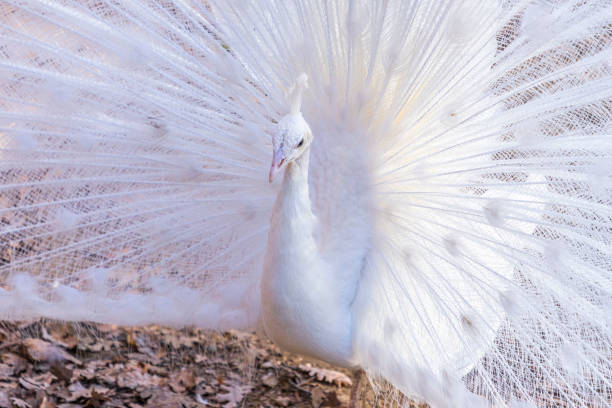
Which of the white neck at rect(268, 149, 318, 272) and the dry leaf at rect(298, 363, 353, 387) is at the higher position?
the white neck at rect(268, 149, 318, 272)

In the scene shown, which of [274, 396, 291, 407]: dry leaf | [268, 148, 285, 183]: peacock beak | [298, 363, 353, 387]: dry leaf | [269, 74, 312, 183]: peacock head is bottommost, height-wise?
[274, 396, 291, 407]: dry leaf

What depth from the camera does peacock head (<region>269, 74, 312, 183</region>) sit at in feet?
6.29

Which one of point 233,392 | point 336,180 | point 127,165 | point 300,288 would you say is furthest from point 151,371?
point 336,180

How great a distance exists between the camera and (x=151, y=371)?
11.1ft

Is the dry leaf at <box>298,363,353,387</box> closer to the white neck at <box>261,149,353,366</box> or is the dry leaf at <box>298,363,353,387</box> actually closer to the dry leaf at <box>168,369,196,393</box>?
the dry leaf at <box>168,369,196,393</box>

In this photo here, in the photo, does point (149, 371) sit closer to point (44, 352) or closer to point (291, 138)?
point (44, 352)

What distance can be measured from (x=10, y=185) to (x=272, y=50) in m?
1.19

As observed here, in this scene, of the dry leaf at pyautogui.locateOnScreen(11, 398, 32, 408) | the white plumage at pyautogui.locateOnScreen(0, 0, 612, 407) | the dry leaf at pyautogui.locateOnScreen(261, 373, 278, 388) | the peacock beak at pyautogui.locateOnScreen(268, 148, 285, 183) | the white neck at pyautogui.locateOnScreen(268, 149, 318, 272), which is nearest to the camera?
the peacock beak at pyautogui.locateOnScreen(268, 148, 285, 183)

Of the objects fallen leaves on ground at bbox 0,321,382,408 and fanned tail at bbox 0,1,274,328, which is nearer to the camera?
fanned tail at bbox 0,1,274,328

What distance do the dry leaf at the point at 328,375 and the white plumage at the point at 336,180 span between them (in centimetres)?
97

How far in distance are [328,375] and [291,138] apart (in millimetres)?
2140

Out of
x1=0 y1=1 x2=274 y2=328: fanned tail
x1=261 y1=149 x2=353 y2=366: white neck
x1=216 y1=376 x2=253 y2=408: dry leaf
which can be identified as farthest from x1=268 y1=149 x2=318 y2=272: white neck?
x1=216 y1=376 x2=253 y2=408: dry leaf

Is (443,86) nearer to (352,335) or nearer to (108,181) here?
(352,335)

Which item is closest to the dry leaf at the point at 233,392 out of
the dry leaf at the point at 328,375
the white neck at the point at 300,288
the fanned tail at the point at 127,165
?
the dry leaf at the point at 328,375
